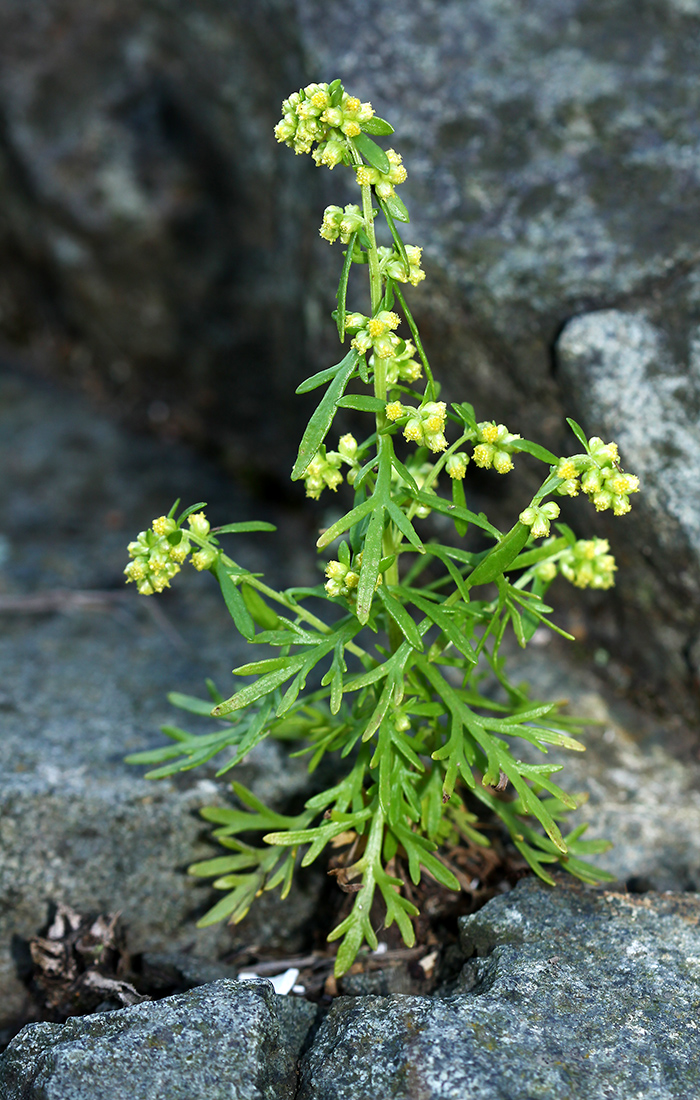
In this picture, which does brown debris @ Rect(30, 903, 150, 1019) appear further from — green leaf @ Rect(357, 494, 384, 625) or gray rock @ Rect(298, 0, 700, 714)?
gray rock @ Rect(298, 0, 700, 714)

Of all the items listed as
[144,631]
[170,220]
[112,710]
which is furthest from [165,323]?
[112,710]

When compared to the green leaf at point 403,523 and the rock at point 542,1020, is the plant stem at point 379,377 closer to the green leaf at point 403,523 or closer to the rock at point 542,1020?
the green leaf at point 403,523

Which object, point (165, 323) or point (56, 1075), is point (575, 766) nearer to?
point (56, 1075)

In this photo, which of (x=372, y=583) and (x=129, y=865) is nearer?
(x=372, y=583)

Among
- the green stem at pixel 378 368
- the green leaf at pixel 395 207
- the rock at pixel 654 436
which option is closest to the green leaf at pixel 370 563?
the green stem at pixel 378 368

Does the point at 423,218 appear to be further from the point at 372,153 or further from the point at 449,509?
the point at 449,509

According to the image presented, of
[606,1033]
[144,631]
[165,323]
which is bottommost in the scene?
[606,1033]

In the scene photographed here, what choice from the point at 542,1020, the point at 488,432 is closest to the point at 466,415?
the point at 488,432
